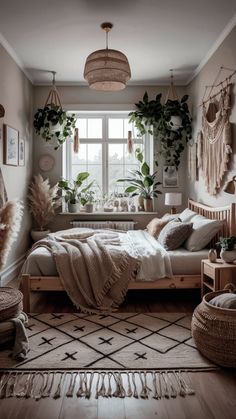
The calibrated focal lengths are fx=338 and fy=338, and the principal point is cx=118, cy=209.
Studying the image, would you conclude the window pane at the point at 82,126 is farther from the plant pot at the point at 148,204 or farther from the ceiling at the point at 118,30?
the plant pot at the point at 148,204

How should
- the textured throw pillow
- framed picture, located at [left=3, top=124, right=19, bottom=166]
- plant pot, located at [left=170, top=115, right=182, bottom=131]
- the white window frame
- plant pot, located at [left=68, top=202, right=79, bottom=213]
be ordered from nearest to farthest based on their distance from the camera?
1. framed picture, located at [left=3, top=124, right=19, bottom=166]
2. the textured throw pillow
3. plant pot, located at [left=170, top=115, right=182, bottom=131]
4. plant pot, located at [left=68, top=202, right=79, bottom=213]
5. the white window frame

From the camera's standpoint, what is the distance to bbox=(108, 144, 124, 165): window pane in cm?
603

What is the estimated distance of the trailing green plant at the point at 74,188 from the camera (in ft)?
18.4

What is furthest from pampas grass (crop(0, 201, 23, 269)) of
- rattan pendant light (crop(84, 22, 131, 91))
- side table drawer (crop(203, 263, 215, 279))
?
side table drawer (crop(203, 263, 215, 279))

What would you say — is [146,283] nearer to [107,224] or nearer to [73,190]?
[107,224]

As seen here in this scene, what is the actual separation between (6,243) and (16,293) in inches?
16.3

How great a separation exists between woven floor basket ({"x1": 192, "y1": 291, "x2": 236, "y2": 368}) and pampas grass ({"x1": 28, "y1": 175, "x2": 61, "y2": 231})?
3507 mm

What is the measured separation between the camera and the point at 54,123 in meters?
5.45

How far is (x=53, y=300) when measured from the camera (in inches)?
148

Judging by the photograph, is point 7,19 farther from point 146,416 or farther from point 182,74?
point 146,416

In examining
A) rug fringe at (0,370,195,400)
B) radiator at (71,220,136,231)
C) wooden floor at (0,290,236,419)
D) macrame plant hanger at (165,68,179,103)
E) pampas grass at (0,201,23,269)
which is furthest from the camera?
radiator at (71,220,136,231)

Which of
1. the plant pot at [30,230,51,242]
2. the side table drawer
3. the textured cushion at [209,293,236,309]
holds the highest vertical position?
the plant pot at [30,230,51,242]

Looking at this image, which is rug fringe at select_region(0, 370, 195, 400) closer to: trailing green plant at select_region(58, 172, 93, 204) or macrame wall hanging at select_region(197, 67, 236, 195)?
macrame wall hanging at select_region(197, 67, 236, 195)

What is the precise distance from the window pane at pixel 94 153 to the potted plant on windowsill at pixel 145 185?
1.85ft
